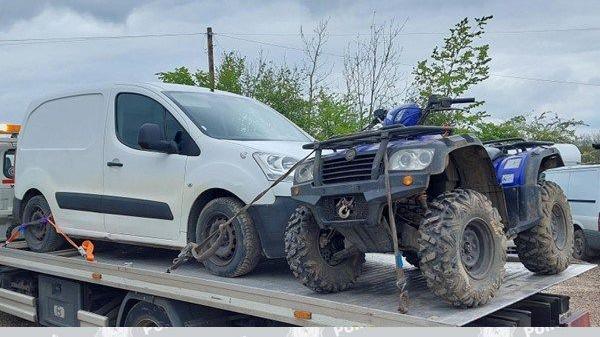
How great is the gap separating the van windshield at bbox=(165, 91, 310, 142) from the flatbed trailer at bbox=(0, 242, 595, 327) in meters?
1.10

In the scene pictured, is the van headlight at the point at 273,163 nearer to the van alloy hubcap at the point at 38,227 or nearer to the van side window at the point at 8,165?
the van alloy hubcap at the point at 38,227

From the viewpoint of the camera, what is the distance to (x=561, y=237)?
5199 mm

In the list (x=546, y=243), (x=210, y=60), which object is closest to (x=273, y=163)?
(x=546, y=243)

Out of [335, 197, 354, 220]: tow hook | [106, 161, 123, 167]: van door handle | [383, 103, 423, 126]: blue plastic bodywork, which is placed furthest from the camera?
[106, 161, 123, 167]: van door handle

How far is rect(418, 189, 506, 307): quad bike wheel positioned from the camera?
3.73m

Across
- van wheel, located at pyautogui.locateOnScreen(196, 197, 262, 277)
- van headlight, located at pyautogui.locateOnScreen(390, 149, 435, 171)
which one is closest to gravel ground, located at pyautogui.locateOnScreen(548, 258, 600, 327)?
van wheel, located at pyautogui.locateOnScreen(196, 197, 262, 277)

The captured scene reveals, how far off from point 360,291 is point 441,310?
805mm

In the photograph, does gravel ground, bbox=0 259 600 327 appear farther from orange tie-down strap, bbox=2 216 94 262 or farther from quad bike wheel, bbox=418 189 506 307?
quad bike wheel, bbox=418 189 506 307

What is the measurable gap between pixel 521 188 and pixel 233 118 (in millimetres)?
2466

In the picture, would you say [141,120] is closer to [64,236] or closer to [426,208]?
[64,236]

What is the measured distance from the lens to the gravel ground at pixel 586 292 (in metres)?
8.58

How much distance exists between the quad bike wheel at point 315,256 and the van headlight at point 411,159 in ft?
2.57

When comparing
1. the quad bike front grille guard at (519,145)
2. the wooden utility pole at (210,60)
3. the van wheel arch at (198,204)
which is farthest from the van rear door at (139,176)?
the wooden utility pole at (210,60)

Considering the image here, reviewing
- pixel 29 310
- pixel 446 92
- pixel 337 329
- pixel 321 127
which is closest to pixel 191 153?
pixel 337 329
